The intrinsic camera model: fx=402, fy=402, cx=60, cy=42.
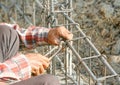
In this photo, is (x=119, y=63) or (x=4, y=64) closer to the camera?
(x=4, y=64)

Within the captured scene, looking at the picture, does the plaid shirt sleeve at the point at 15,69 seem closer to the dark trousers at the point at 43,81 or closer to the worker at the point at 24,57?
the worker at the point at 24,57

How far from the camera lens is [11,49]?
6.71ft

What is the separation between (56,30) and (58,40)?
0.07m

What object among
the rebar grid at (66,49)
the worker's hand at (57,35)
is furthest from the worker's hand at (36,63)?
the worker's hand at (57,35)

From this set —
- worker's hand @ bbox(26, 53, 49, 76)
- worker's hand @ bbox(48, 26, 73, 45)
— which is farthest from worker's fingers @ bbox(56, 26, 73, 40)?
worker's hand @ bbox(26, 53, 49, 76)

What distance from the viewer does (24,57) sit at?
197cm

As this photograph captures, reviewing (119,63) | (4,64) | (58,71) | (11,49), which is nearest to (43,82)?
(4,64)

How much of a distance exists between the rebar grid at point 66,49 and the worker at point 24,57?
9 centimetres

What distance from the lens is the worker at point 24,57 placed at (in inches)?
67.5

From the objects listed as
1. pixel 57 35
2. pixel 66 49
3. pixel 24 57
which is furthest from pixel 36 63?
pixel 66 49

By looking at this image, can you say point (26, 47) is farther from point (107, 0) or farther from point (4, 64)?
point (107, 0)

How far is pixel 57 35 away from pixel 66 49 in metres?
0.46

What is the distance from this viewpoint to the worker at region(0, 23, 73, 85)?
1.72 metres

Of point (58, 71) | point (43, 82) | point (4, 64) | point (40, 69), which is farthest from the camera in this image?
point (58, 71)
